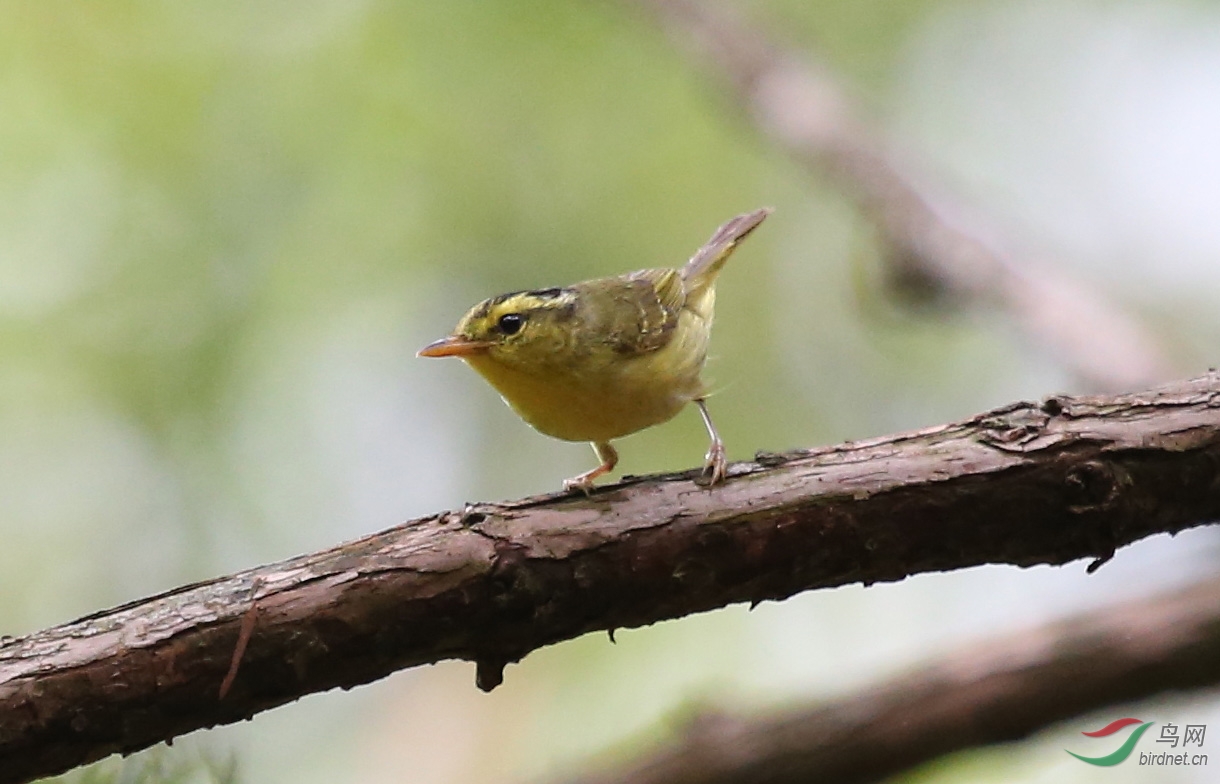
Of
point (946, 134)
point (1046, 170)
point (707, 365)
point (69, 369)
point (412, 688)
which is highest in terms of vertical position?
point (946, 134)

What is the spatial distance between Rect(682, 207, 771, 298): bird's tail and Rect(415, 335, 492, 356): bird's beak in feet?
4.83

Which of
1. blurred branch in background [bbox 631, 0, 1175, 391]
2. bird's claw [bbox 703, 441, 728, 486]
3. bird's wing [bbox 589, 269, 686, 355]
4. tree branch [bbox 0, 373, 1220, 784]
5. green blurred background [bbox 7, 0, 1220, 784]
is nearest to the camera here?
tree branch [bbox 0, 373, 1220, 784]

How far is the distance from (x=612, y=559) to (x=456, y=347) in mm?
1549

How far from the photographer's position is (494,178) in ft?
26.4

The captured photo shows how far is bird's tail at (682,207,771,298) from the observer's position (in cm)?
525

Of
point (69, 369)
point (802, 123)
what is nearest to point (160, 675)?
point (802, 123)

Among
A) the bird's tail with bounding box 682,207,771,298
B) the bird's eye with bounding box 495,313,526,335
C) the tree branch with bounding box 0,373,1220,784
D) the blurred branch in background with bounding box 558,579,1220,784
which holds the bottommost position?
the blurred branch in background with bounding box 558,579,1220,784

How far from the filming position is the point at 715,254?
5.30 metres

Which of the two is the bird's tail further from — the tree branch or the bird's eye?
the tree branch

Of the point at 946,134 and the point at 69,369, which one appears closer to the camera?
the point at 69,369

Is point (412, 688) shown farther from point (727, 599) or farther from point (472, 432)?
point (727, 599)

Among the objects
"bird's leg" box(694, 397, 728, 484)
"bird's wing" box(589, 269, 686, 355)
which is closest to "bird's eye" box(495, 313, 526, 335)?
"bird's wing" box(589, 269, 686, 355)

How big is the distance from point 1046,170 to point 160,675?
834 cm

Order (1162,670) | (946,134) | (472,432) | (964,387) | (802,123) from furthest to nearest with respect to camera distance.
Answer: (946,134) < (964,387) < (472,432) < (802,123) < (1162,670)
